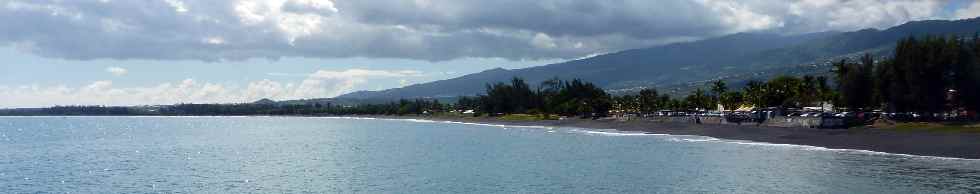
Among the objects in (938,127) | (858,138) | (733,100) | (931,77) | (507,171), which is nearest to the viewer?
(507,171)

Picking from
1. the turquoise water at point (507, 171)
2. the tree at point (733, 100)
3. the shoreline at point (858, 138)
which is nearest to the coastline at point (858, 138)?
the shoreline at point (858, 138)

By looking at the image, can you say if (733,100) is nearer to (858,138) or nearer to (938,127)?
(938,127)

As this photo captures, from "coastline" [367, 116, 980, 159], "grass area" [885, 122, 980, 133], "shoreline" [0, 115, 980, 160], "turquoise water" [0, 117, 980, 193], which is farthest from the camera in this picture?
"grass area" [885, 122, 980, 133]

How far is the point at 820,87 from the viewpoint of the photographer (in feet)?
485

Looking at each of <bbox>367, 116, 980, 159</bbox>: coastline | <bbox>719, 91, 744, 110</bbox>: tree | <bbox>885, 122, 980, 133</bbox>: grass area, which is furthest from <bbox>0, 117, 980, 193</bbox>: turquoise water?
<bbox>719, 91, 744, 110</bbox>: tree

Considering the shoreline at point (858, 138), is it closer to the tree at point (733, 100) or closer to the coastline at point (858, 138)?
the coastline at point (858, 138)

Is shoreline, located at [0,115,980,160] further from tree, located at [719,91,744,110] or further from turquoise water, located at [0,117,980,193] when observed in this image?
tree, located at [719,91,744,110]

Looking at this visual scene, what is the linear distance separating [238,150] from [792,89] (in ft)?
298

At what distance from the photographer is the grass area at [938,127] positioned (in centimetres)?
8781

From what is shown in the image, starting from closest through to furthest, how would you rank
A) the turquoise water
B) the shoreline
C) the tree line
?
1. the turquoise water
2. the shoreline
3. the tree line

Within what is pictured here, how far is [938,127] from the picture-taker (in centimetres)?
9288

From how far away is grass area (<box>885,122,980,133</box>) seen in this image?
87812mm

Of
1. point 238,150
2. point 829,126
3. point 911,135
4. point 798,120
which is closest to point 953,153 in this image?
point 911,135

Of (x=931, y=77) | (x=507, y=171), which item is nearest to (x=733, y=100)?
(x=931, y=77)
